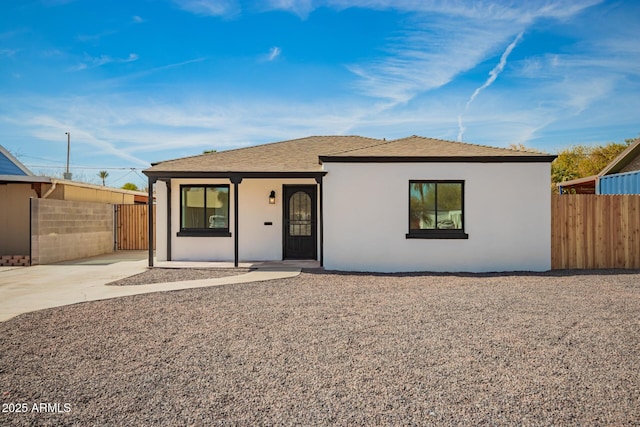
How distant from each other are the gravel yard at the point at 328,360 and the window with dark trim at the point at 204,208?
18.1ft

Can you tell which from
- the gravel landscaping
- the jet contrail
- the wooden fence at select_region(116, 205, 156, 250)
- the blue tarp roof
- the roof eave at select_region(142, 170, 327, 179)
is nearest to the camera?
the gravel landscaping

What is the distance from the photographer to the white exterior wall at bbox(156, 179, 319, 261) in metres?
13.1

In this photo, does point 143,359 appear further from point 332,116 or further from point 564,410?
point 332,116

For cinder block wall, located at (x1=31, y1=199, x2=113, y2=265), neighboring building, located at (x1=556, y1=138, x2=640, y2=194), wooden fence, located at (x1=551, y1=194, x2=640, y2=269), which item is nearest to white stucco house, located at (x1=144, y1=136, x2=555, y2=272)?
wooden fence, located at (x1=551, y1=194, x2=640, y2=269)

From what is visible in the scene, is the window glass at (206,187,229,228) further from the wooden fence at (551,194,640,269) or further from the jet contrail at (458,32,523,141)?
the wooden fence at (551,194,640,269)

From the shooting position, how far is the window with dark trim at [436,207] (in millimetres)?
11180

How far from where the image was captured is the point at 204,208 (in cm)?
1316

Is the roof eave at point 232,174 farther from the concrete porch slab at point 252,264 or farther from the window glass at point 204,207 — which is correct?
the concrete porch slab at point 252,264

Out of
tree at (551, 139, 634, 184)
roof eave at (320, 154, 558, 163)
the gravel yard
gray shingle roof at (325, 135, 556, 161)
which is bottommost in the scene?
the gravel yard

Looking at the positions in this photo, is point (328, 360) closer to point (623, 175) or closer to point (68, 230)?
point (68, 230)

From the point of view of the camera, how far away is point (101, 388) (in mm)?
3803

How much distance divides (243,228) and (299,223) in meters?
1.72

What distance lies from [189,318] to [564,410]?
4791mm

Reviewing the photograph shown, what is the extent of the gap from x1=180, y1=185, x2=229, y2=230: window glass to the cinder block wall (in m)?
4.12
